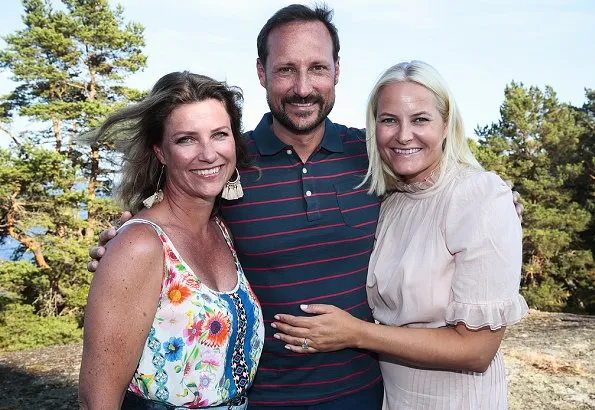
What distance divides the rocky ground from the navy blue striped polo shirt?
9.05 ft

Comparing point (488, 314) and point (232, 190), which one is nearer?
point (488, 314)

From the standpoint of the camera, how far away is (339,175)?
2.79 meters

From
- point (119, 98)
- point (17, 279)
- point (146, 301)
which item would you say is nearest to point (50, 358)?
point (146, 301)

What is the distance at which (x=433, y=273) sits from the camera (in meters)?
2.26

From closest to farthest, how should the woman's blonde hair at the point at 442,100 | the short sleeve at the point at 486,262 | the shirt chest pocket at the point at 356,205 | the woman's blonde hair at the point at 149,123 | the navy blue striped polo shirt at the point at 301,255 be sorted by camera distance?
the short sleeve at the point at 486,262 < the woman's blonde hair at the point at 149,123 < the woman's blonde hair at the point at 442,100 < the navy blue striped polo shirt at the point at 301,255 < the shirt chest pocket at the point at 356,205

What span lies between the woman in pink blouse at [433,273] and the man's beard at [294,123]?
0.27 m

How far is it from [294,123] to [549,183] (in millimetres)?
22047

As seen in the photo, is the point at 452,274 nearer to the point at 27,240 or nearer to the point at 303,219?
the point at 303,219

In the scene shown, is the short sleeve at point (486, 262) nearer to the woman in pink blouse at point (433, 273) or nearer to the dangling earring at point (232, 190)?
the woman in pink blouse at point (433, 273)

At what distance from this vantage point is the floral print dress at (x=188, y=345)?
204cm

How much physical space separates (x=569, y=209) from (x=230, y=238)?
2233 cm

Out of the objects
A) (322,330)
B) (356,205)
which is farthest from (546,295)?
(322,330)

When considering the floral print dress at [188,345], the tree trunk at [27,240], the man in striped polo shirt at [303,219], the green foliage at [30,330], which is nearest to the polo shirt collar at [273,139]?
the man in striped polo shirt at [303,219]

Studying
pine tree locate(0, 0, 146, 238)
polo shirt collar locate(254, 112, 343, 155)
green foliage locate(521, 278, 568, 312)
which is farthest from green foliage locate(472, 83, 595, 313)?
polo shirt collar locate(254, 112, 343, 155)
